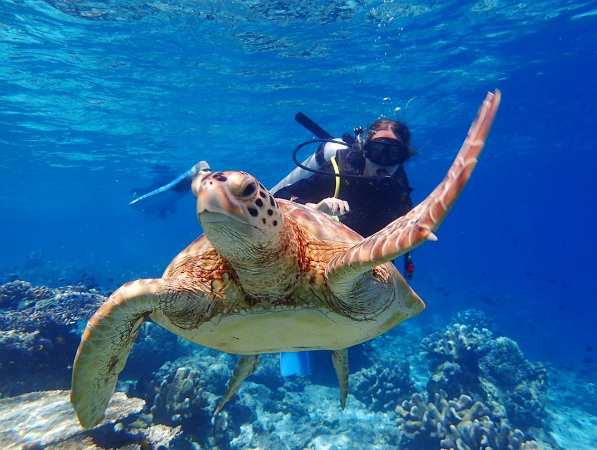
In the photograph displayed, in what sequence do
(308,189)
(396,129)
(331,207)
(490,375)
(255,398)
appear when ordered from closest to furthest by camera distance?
(331,207) < (396,129) < (308,189) < (255,398) < (490,375)

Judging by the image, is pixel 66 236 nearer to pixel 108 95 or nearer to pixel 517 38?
pixel 108 95

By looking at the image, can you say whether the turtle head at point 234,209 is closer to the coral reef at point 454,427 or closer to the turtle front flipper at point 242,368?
the turtle front flipper at point 242,368

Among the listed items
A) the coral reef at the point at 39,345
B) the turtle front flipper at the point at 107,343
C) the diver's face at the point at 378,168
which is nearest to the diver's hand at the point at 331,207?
the diver's face at the point at 378,168

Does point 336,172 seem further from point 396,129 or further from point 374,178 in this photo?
point 396,129

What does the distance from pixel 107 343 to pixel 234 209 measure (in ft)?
4.87

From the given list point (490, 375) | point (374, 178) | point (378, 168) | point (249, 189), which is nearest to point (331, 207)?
point (374, 178)

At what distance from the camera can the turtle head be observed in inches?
68.4

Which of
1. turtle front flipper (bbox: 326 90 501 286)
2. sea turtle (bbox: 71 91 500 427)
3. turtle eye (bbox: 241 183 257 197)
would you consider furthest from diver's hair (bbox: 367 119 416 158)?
turtle eye (bbox: 241 183 257 197)

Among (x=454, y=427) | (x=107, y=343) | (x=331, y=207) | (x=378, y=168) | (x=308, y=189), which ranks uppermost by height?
(x=378, y=168)

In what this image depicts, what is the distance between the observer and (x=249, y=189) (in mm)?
1811

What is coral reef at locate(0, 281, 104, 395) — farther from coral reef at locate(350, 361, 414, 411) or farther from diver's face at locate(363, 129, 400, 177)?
diver's face at locate(363, 129, 400, 177)

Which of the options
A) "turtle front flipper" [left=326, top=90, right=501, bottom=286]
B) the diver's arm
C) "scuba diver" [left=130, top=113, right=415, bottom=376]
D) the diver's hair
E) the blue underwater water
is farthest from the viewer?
the blue underwater water

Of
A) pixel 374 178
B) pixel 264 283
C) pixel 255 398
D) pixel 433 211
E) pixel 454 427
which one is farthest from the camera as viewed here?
pixel 255 398

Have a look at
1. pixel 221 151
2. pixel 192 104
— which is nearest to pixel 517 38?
pixel 192 104
